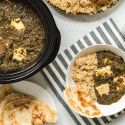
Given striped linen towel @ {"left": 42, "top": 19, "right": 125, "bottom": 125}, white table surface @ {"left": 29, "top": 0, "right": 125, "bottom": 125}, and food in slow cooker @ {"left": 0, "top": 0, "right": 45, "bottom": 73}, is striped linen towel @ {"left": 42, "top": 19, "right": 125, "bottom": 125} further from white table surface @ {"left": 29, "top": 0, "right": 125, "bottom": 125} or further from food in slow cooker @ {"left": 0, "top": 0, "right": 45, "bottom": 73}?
food in slow cooker @ {"left": 0, "top": 0, "right": 45, "bottom": 73}

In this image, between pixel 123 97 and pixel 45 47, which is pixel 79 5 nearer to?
pixel 45 47

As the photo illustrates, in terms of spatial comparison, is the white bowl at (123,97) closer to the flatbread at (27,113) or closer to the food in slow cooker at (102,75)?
the food in slow cooker at (102,75)

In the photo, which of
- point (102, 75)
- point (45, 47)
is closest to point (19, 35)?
point (45, 47)

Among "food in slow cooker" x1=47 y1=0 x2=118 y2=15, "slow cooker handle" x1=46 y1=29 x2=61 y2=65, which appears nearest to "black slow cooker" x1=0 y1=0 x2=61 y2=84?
"slow cooker handle" x1=46 y1=29 x2=61 y2=65

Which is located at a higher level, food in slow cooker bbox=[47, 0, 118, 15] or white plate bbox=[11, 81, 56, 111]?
food in slow cooker bbox=[47, 0, 118, 15]

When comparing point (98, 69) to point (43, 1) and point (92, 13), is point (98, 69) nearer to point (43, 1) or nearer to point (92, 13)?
point (92, 13)

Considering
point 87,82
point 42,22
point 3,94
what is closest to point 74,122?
point 87,82
